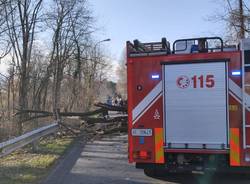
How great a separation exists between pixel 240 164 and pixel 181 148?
111cm

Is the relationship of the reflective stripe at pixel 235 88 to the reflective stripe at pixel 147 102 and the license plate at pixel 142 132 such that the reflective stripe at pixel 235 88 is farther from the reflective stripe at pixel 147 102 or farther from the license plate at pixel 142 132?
the license plate at pixel 142 132

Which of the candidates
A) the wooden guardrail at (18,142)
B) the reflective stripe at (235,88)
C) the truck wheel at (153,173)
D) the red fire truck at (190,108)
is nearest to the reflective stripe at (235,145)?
the red fire truck at (190,108)

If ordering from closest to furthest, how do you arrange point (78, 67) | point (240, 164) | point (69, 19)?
point (240, 164) < point (69, 19) < point (78, 67)

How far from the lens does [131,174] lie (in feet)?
36.2

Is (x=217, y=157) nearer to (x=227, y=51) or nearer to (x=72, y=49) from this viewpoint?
(x=227, y=51)

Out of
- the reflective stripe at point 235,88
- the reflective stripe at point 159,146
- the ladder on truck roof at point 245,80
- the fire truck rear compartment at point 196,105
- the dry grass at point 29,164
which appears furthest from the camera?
the dry grass at point 29,164

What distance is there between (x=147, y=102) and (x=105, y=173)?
7.77 ft

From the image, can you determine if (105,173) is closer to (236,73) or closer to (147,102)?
(147,102)

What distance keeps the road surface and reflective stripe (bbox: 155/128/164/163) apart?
2.64 feet

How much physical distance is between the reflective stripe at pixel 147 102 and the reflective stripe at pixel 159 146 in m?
0.47

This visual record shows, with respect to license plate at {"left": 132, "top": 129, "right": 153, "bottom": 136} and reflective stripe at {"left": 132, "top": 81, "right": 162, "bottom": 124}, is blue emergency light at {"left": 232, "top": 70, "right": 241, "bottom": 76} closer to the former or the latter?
reflective stripe at {"left": 132, "top": 81, "right": 162, "bottom": 124}

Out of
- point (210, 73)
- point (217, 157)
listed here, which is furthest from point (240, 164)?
point (210, 73)

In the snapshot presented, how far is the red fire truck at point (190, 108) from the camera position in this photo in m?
9.01

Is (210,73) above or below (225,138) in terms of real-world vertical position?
above
